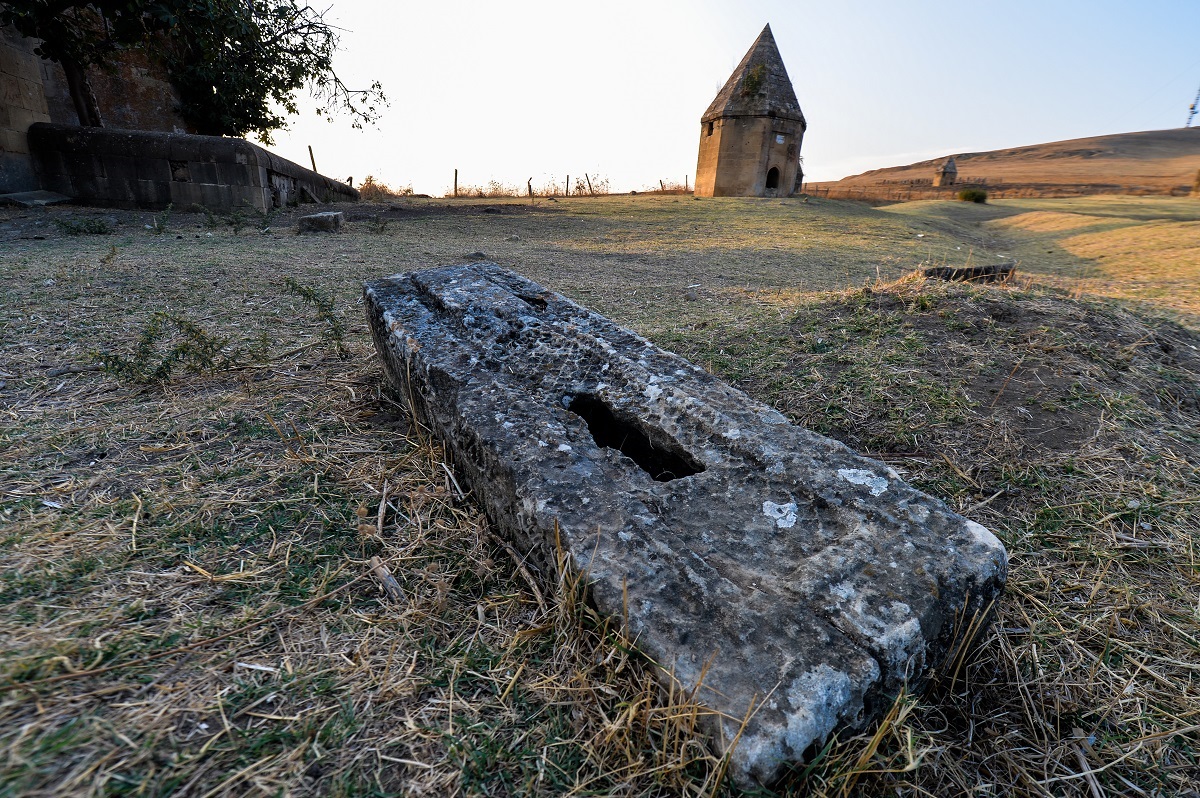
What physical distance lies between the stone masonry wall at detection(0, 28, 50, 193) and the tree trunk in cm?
49

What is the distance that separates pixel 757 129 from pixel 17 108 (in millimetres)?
20491

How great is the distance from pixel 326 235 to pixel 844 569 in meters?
8.83

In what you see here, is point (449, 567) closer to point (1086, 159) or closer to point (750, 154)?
point (750, 154)

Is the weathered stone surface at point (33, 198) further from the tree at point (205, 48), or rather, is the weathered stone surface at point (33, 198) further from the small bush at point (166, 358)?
the small bush at point (166, 358)

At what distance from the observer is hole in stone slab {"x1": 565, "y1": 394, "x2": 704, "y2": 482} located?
208cm

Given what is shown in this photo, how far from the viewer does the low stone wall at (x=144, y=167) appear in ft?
29.9

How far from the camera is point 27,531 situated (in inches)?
65.4

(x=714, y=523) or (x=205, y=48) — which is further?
(x=205, y=48)

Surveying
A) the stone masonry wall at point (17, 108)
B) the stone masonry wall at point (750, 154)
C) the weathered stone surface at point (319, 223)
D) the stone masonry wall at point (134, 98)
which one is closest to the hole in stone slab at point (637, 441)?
the weathered stone surface at point (319, 223)

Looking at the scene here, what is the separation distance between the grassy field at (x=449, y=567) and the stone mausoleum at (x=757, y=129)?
65.7 ft

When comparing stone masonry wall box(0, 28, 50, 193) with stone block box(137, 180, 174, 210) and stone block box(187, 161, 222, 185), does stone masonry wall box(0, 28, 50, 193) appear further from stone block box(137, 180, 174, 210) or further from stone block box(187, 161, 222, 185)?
stone block box(187, 161, 222, 185)

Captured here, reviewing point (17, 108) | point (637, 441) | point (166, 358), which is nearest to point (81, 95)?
point (17, 108)

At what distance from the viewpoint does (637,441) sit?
2.23m

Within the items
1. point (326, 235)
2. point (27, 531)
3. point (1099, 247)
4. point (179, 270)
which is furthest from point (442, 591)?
point (1099, 247)
